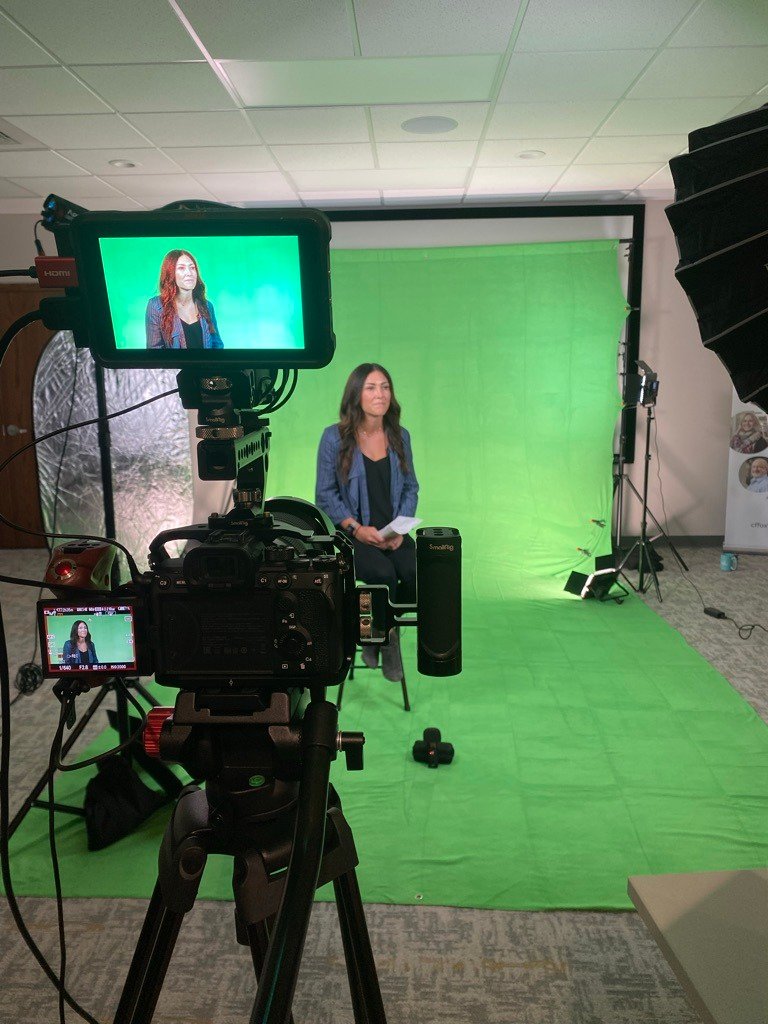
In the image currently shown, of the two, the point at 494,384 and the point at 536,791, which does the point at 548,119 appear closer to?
the point at 494,384

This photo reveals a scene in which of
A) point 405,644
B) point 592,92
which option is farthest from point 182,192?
point 405,644

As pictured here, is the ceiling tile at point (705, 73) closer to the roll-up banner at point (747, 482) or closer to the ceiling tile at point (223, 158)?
the ceiling tile at point (223, 158)

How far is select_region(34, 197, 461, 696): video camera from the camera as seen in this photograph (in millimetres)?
791

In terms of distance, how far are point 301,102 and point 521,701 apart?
2458mm

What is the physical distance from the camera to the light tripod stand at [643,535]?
3863 millimetres

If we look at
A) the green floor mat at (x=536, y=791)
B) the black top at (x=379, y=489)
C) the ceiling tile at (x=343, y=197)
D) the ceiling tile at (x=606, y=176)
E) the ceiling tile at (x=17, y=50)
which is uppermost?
the ceiling tile at (x=343, y=197)

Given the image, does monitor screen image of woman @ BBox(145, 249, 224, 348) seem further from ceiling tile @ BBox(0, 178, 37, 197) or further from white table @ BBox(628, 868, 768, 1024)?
ceiling tile @ BBox(0, 178, 37, 197)

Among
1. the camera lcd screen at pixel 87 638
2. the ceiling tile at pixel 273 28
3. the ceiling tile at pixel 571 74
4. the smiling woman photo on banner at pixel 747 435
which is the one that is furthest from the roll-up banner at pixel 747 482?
the camera lcd screen at pixel 87 638

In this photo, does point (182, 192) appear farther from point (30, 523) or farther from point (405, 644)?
point (405, 644)

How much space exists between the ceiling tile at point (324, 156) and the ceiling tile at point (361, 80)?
566 millimetres

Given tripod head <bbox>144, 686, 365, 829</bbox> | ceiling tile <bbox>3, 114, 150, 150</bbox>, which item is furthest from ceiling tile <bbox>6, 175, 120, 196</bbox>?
tripod head <bbox>144, 686, 365, 829</bbox>

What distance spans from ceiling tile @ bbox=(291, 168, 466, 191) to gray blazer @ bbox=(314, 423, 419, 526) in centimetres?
178

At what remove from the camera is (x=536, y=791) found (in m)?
2.05

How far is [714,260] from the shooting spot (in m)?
0.60
